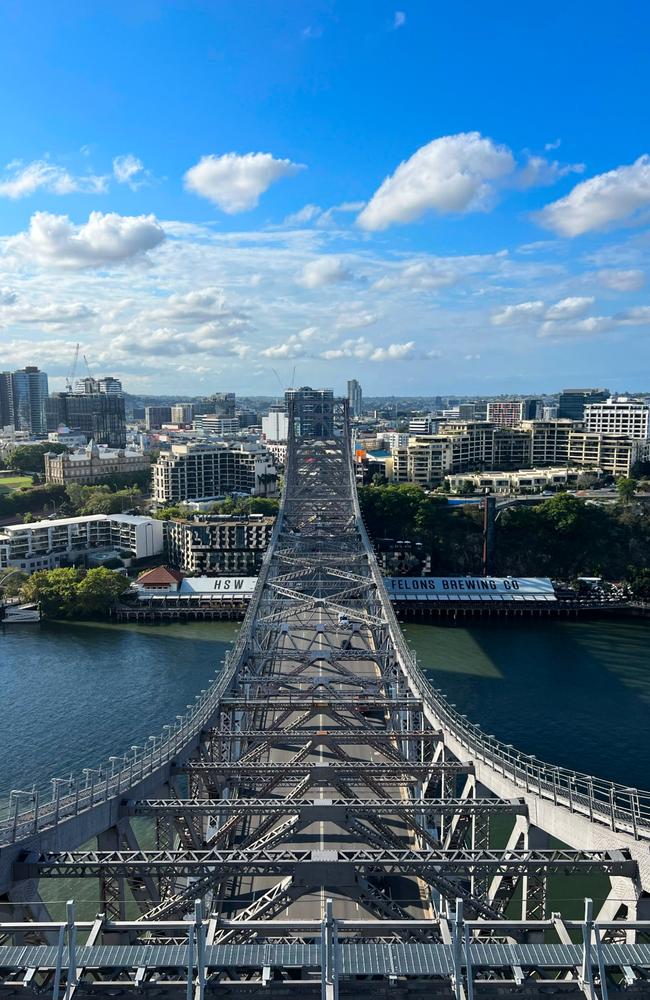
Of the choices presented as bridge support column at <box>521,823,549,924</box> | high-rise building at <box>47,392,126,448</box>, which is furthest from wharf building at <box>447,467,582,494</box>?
high-rise building at <box>47,392,126,448</box>

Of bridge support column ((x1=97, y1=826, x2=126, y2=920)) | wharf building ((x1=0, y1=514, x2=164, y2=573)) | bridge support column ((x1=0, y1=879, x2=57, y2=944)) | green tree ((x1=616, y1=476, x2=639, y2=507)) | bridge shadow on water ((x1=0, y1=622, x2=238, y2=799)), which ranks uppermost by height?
green tree ((x1=616, y1=476, x2=639, y2=507))

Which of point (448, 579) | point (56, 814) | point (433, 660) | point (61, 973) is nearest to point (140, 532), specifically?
point (448, 579)

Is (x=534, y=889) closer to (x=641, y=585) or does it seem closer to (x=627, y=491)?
(x=641, y=585)

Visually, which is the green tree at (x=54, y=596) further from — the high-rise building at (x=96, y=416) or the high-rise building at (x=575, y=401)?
the high-rise building at (x=575, y=401)

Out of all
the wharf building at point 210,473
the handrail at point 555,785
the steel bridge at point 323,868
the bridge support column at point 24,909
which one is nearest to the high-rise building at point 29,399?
the wharf building at point 210,473

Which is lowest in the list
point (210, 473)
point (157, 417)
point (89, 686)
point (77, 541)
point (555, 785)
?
point (89, 686)

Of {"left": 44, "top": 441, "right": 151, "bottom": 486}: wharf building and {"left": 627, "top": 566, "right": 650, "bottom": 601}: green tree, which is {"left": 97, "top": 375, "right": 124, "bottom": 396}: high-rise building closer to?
{"left": 44, "top": 441, "right": 151, "bottom": 486}: wharf building

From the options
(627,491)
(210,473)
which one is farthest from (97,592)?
(627,491)
